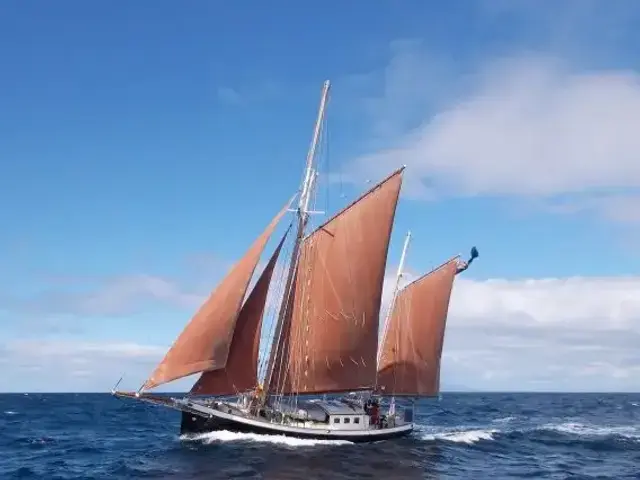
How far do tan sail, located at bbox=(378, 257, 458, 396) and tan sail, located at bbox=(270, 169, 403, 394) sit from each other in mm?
11055

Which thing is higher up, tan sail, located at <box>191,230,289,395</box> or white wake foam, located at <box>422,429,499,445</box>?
tan sail, located at <box>191,230,289,395</box>

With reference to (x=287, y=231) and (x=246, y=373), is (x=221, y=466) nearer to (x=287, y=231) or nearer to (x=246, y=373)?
(x=246, y=373)

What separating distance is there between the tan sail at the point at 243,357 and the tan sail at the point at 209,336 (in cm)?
238

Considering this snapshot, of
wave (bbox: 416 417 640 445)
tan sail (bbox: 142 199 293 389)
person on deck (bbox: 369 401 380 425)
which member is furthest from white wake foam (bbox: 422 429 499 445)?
tan sail (bbox: 142 199 293 389)

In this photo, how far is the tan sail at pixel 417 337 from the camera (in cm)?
6650

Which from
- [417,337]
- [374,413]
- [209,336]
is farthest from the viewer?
[417,337]

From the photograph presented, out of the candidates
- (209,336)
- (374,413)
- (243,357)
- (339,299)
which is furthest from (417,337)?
(209,336)

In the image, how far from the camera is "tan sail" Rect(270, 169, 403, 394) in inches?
2162

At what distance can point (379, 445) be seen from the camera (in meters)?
56.9

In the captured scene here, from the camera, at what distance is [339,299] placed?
54875mm

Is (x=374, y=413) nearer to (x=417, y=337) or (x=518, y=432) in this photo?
(x=417, y=337)

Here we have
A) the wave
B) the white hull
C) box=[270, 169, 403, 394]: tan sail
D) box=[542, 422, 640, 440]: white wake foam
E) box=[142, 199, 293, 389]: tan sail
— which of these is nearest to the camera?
box=[142, 199, 293, 389]: tan sail

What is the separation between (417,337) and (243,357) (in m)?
19.9

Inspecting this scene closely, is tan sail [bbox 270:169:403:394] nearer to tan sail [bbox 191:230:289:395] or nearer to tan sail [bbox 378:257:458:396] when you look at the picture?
tan sail [bbox 191:230:289:395]
